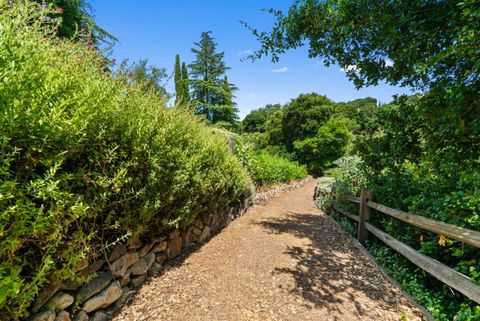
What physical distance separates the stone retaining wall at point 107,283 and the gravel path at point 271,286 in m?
0.15

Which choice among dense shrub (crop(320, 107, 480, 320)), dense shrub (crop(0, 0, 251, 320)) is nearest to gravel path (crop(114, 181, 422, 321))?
dense shrub (crop(320, 107, 480, 320))

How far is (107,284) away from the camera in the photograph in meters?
2.21

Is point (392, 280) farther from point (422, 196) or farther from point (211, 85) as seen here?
point (211, 85)

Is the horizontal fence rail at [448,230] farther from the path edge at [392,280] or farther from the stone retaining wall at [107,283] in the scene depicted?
the stone retaining wall at [107,283]

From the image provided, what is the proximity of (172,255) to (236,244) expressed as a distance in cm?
128

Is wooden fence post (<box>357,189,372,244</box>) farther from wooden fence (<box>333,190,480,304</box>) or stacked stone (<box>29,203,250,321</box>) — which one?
stacked stone (<box>29,203,250,321</box>)

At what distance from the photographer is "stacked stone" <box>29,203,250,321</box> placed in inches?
67.9

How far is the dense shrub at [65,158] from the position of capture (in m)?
1.35

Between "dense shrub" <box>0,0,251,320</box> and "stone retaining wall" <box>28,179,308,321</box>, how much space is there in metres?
0.18

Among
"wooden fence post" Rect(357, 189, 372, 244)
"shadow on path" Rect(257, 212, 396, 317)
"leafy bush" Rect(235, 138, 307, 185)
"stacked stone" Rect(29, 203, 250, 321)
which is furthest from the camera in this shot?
"leafy bush" Rect(235, 138, 307, 185)

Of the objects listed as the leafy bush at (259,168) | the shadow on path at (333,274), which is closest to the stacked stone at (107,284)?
the shadow on path at (333,274)

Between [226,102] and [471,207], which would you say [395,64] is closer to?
[471,207]

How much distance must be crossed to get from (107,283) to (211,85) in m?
23.0

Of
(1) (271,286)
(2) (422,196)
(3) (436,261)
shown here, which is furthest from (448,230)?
(1) (271,286)
